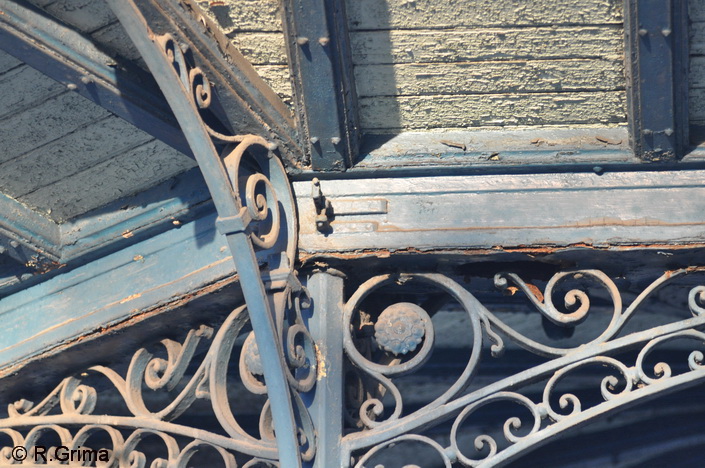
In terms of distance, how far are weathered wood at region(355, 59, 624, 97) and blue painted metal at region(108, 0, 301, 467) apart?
0.55 meters

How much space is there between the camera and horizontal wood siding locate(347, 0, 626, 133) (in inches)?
109

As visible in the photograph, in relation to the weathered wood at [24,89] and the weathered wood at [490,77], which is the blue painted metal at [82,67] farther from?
the weathered wood at [490,77]

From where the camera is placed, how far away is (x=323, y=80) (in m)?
2.78

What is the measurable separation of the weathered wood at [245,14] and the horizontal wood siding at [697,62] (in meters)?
1.15

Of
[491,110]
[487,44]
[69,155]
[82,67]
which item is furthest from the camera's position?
[69,155]

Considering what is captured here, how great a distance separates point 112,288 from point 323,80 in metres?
0.96

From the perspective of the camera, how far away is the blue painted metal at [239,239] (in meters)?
2.55

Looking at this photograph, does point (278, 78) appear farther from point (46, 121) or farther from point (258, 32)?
point (46, 121)

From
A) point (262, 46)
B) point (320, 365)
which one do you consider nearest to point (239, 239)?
point (320, 365)

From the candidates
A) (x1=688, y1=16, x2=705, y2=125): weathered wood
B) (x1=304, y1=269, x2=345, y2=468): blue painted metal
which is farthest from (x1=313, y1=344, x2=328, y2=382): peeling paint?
(x1=688, y1=16, x2=705, y2=125): weathered wood

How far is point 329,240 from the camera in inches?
114

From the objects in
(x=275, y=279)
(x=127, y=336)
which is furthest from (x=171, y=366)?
(x=275, y=279)

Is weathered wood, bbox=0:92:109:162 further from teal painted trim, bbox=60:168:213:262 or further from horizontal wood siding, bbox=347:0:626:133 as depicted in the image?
horizontal wood siding, bbox=347:0:626:133

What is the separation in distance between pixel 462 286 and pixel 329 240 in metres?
0.44
